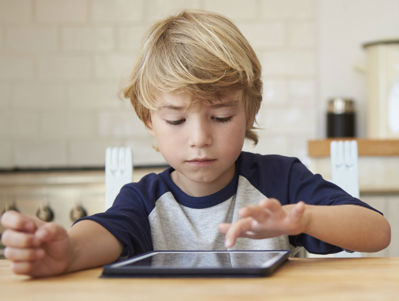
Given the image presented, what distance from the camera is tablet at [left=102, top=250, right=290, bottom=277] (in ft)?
2.16

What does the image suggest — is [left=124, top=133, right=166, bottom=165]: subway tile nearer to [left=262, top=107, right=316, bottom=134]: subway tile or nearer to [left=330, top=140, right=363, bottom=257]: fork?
[left=262, top=107, right=316, bottom=134]: subway tile

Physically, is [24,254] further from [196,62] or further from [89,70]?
[89,70]

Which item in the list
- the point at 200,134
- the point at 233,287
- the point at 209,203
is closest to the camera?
the point at 233,287

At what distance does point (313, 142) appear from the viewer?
7.08ft

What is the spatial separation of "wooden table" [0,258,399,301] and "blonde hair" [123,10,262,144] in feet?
1.33

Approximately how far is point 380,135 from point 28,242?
184 centimetres

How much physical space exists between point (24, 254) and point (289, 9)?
1.96 metres

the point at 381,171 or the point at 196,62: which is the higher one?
the point at 196,62

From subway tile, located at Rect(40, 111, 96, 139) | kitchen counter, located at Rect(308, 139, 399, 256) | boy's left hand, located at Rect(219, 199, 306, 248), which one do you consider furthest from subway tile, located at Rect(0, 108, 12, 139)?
→ boy's left hand, located at Rect(219, 199, 306, 248)

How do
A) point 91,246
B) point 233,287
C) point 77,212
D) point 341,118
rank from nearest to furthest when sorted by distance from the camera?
point 233,287 < point 91,246 < point 77,212 < point 341,118

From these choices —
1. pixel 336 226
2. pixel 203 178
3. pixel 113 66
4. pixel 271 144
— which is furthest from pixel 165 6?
pixel 336 226

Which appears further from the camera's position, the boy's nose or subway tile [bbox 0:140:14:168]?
subway tile [bbox 0:140:14:168]

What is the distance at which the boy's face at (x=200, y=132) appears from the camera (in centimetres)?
101

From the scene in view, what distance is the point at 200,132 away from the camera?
99cm
